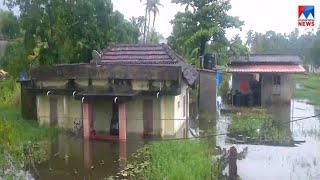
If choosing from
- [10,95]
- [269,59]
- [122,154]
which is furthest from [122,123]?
[269,59]

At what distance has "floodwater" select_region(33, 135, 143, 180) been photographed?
484 inches

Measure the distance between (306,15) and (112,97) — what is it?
1162 centimetres

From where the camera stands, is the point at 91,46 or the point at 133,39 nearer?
the point at 91,46

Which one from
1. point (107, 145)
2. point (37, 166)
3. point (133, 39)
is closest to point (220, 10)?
point (133, 39)

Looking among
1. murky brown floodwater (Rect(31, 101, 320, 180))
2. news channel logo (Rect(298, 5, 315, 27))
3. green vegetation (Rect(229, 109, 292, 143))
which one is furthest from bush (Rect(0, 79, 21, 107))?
news channel logo (Rect(298, 5, 315, 27))

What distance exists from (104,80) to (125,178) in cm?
688

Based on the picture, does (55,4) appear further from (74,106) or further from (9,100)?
(74,106)

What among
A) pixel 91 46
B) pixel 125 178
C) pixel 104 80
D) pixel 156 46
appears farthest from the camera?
pixel 91 46

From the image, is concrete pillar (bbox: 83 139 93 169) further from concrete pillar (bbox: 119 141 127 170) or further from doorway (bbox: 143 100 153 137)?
doorway (bbox: 143 100 153 137)

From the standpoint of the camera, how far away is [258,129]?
1905 cm

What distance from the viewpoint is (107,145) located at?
644 inches

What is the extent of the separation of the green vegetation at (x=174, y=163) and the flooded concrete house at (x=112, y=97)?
103 inches

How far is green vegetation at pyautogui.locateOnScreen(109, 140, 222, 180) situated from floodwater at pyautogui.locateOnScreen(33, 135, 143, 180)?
63cm

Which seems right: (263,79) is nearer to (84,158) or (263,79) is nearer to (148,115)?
(148,115)
